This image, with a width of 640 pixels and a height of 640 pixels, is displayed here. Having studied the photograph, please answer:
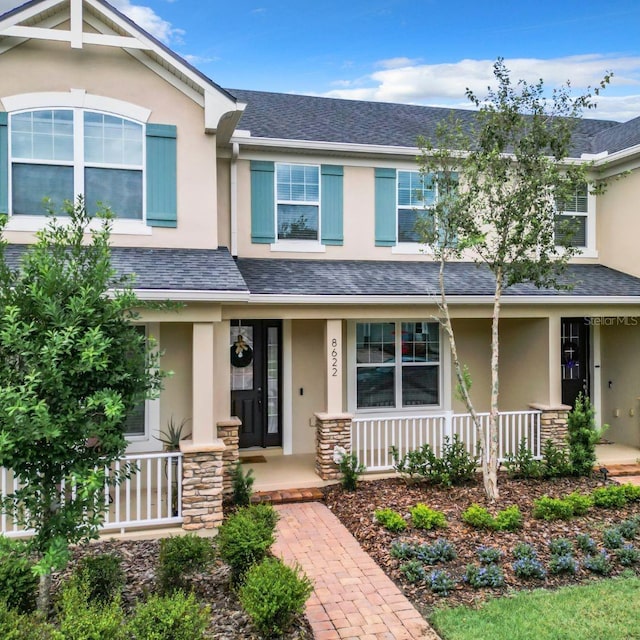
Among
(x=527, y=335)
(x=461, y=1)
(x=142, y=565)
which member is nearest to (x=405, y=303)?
(x=527, y=335)

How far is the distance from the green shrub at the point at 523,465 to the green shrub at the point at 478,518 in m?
2.34

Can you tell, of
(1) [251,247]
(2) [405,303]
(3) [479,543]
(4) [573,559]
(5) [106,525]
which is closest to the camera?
(4) [573,559]

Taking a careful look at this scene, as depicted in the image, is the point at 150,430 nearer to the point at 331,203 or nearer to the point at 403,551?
the point at 403,551

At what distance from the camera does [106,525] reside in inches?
267

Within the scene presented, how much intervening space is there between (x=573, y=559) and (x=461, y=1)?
15158 mm

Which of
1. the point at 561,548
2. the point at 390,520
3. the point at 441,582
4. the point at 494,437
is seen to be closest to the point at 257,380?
the point at 390,520

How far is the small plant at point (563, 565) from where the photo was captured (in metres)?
5.61

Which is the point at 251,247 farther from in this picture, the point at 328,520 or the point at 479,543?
the point at 479,543

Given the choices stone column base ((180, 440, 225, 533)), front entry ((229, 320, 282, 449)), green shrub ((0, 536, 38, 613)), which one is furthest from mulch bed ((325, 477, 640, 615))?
green shrub ((0, 536, 38, 613))

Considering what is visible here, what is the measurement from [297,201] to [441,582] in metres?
7.09

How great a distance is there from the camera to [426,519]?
666 centimetres

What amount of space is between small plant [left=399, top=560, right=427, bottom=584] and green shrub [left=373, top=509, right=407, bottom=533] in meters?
0.95

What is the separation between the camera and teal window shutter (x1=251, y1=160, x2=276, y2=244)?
392 inches

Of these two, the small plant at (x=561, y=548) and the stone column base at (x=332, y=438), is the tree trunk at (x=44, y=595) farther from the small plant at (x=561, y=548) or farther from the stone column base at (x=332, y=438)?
the small plant at (x=561, y=548)
